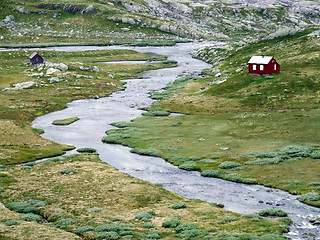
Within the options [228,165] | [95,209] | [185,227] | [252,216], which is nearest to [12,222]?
[95,209]

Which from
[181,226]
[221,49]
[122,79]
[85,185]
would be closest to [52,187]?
[85,185]

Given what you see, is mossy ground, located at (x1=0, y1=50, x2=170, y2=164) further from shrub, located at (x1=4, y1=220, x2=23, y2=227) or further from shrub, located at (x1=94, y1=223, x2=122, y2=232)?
shrub, located at (x1=94, y1=223, x2=122, y2=232)

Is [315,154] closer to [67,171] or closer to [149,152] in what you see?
[149,152]

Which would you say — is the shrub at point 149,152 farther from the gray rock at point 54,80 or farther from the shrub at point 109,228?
the gray rock at point 54,80

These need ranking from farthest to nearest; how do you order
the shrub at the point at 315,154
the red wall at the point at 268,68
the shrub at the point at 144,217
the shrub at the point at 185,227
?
the red wall at the point at 268,68
the shrub at the point at 315,154
the shrub at the point at 144,217
the shrub at the point at 185,227

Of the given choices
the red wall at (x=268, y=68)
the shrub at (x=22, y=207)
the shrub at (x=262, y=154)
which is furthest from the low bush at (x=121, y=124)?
the red wall at (x=268, y=68)
